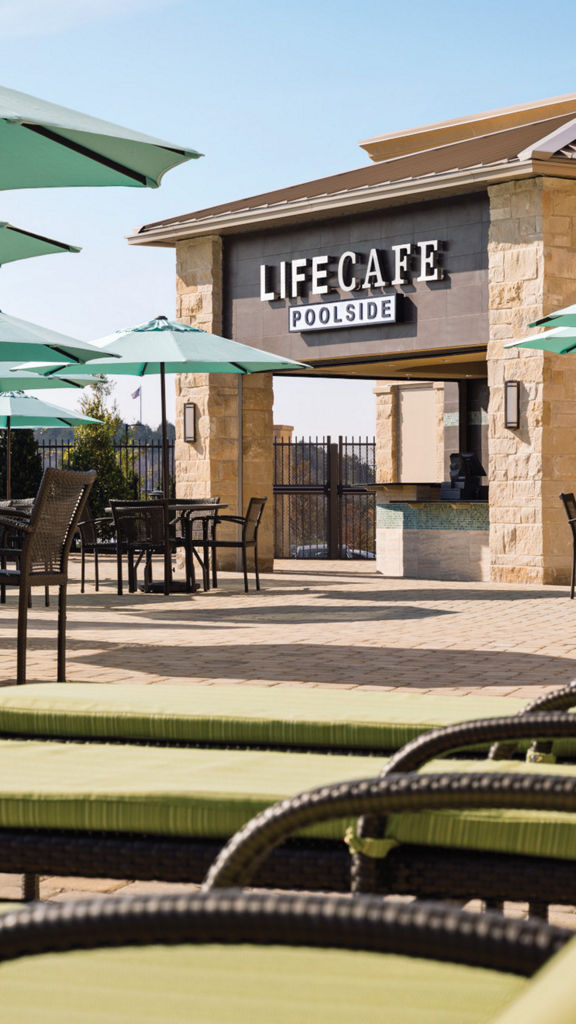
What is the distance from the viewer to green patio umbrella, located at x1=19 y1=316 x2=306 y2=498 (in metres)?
13.2

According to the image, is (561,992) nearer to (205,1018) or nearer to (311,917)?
(311,917)

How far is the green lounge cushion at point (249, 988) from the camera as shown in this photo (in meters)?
1.44

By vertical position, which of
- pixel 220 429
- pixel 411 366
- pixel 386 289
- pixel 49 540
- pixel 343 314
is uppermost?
pixel 386 289

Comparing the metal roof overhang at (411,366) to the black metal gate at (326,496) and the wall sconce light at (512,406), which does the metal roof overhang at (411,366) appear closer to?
the wall sconce light at (512,406)

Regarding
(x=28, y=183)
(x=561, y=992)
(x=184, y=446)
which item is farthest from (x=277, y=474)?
(x=561, y=992)

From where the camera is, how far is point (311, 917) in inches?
47.4

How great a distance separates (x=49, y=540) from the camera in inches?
258

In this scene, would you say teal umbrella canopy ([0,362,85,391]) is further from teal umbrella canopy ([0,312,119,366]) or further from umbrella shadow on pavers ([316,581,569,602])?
umbrella shadow on pavers ([316,581,569,602])

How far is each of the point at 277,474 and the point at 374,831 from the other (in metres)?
21.9

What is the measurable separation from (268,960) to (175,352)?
1189 centimetres

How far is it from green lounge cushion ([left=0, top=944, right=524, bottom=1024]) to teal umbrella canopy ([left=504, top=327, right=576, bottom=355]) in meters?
9.88

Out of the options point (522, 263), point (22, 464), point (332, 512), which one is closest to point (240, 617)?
point (522, 263)

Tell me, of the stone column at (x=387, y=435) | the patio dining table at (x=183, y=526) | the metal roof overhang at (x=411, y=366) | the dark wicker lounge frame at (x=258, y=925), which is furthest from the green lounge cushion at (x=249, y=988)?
the stone column at (x=387, y=435)

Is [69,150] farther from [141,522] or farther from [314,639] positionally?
[141,522]
